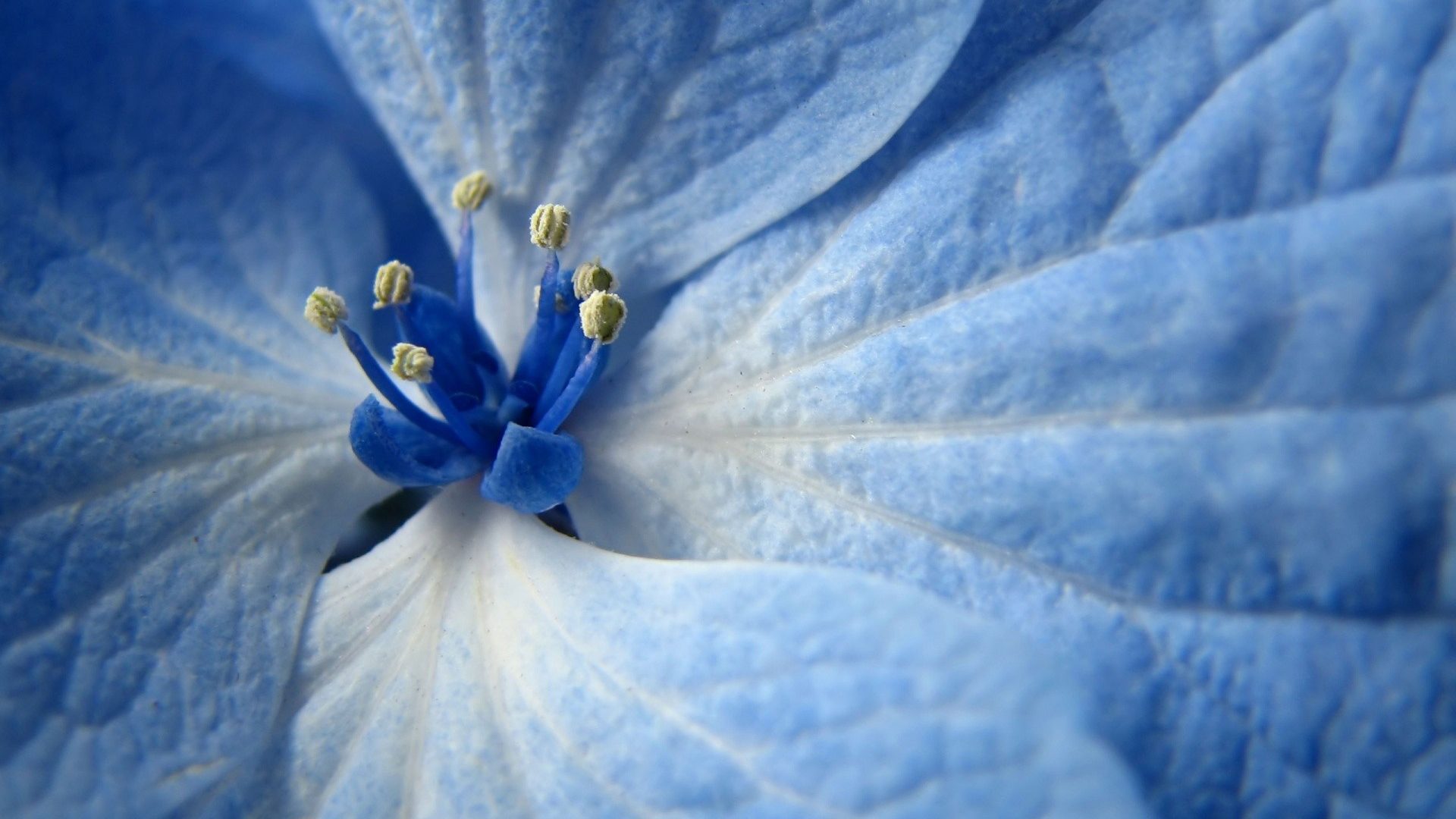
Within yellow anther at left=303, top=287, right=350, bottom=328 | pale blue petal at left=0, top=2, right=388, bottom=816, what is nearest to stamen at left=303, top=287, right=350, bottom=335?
yellow anther at left=303, top=287, right=350, bottom=328

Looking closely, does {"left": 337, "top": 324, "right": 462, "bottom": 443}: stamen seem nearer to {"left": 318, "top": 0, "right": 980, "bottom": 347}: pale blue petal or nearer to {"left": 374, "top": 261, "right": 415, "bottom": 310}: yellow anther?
{"left": 374, "top": 261, "right": 415, "bottom": 310}: yellow anther

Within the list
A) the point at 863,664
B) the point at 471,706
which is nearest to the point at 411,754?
the point at 471,706

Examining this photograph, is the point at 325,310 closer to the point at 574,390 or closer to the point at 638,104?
the point at 574,390

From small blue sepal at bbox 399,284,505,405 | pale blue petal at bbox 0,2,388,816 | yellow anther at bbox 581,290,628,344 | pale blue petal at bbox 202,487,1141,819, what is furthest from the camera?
small blue sepal at bbox 399,284,505,405

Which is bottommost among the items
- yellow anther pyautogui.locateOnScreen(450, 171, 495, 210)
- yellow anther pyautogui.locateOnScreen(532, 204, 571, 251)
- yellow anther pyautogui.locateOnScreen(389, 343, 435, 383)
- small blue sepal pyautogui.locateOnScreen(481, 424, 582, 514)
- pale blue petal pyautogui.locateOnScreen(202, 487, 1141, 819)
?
pale blue petal pyautogui.locateOnScreen(202, 487, 1141, 819)

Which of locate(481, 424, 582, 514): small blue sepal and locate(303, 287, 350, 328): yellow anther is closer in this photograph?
locate(481, 424, 582, 514): small blue sepal

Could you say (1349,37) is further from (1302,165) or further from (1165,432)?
(1165,432)

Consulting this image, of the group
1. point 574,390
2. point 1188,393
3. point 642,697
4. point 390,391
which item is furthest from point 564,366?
point 1188,393

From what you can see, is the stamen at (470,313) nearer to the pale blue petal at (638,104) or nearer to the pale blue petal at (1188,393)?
the pale blue petal at (638,104)
